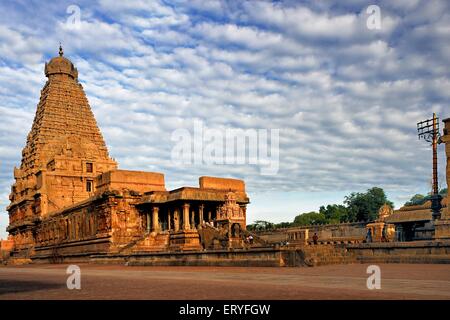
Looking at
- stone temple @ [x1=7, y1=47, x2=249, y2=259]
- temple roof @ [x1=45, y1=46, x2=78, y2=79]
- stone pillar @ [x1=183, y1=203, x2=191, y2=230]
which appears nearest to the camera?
stone temple @ [x1=7, y1=47, x2=249, y2=259]

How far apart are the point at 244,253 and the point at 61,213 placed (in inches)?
1660

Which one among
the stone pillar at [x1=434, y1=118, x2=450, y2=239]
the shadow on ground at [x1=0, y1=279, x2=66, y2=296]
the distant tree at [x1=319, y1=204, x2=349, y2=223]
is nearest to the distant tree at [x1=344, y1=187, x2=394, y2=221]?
the distant tree at [x1=319, y1=204, x2=349, y2=223]

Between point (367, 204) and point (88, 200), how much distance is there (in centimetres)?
6583

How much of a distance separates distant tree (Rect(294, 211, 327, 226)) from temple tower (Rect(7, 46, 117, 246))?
1820 inches

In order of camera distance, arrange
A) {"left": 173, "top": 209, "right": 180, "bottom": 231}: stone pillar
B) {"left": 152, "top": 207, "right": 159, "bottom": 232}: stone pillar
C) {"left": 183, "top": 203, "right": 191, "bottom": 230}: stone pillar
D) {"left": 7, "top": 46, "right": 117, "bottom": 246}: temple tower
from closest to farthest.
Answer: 1. {"left": 183, "top": 203, "right": 191, "bottom": 230}: stone pillar
2. {"left": 152, "top": 207, "right": 159, "bottom": 232}: stone pillar
3. {"left": 173, "top": 209, "right": 180, "bottom": 231}: stone pillar
4. {"left": 7, "top": 46, "right": 117, "bottom": 246}: temple tower

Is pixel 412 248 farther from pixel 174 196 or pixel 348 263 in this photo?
pixel 174 196

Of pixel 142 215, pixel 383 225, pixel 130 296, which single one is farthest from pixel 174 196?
pixel 130 296

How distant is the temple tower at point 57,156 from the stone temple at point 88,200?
16 centimetres

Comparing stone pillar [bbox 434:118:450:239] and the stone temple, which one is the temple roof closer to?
the stone temple

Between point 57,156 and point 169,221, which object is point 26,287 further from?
point 57,156

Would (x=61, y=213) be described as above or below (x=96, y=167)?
below

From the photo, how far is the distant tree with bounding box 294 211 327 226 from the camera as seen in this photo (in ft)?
350

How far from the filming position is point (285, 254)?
22469mm

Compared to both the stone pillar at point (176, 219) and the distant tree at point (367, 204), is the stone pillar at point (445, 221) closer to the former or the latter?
the stone pillar at point (176, 219)
